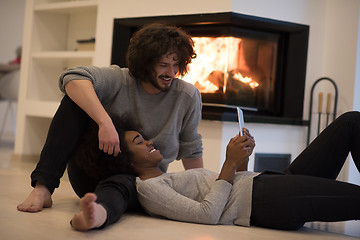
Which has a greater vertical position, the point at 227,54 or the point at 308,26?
the point at 308,26

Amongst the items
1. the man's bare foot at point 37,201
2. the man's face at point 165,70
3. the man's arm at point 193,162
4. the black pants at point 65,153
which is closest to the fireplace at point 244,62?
the man's arm at point 193,162

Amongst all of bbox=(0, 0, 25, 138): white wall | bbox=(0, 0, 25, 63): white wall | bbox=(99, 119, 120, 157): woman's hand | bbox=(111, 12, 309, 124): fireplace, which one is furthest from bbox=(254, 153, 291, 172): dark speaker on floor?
bbox=(0, 0, 25, 63): white wall

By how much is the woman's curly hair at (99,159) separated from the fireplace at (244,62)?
126cm

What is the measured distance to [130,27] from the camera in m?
3.61

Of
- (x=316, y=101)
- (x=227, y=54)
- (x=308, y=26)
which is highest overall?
(x=308, y=26)

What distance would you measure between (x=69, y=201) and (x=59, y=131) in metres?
0.41

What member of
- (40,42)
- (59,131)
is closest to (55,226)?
(59,131)

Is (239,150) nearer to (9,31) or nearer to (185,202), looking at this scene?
(185,202)

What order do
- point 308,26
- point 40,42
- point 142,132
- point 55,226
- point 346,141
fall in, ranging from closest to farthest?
point 55,226 → point 346,141 → point 142,132 → point 308,26 → point 40,42

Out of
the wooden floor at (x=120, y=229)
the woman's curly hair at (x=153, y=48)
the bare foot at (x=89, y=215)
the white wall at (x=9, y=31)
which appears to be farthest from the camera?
the white wall at (x=9, y=31)

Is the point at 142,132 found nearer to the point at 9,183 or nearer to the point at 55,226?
the point at 55,226

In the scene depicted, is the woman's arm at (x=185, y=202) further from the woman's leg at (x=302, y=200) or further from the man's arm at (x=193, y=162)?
the man's arm at (x=193, y=162)

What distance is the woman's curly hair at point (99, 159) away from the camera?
6.15 ft

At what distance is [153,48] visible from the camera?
1.98 metres
